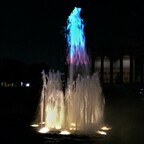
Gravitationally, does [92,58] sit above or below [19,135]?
above

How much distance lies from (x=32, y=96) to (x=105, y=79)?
64.5 meters

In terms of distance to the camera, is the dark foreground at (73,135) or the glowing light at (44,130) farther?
the glowing light at (44,130)

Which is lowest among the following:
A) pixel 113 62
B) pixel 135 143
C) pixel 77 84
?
pixel 135 143

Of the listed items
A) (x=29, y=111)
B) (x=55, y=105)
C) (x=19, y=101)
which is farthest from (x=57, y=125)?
(x=19, y=101)

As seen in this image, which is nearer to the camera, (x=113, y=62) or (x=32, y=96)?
(x=32, y=96)

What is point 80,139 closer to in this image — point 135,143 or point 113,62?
point 135,143

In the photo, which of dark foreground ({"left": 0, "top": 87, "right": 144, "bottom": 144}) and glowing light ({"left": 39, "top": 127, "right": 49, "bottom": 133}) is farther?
glowing light ({"left": 39, "top": 127, "right": 49, "bottom": 133})

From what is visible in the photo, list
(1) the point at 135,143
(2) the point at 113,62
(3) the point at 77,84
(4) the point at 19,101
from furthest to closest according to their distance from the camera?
1. (2) the point at 113,62
2. (4) the point at 19,101
3. (3) the point at 77,84
4. (1) the point at 135,143

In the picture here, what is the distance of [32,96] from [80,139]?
2267 cm

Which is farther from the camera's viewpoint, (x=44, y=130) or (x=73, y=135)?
(x=44, y=130)

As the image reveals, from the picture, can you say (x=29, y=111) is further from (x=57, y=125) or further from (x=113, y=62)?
(x=113, y=62)

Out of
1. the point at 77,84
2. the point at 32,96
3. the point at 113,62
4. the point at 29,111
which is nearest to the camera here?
the point at 77,84

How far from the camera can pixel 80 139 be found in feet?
64.9

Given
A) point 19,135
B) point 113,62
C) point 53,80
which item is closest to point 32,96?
point 53,80
